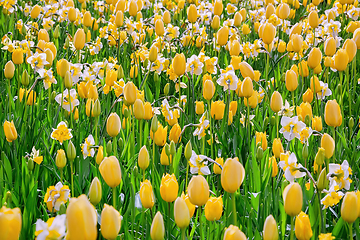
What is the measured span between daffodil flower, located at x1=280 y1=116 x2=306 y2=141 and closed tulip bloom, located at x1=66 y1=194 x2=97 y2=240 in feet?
3.70

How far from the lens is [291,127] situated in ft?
5.72

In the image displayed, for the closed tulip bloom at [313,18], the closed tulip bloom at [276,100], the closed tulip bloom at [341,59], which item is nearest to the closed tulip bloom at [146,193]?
the closed tulip bloom at [276,100]

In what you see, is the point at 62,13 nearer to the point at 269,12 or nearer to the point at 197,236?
the point at 269,12

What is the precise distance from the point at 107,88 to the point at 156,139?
30.2 inches

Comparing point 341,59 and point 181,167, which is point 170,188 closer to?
point 181,167

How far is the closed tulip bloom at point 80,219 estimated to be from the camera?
76cm

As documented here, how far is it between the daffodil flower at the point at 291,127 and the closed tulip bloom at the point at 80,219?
1.13 m

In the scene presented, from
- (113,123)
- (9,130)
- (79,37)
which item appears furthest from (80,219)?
(79,37)

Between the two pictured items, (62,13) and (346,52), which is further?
(62,13)

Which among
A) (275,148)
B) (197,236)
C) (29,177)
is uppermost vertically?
(275,148)

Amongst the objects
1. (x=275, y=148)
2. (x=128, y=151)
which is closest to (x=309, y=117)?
(x=275, y=148)

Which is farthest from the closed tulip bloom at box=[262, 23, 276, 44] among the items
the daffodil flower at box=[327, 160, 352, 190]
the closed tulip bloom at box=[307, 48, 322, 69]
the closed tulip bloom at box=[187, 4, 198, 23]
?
the daffodil flower at box=[327, 160, 352, 190]

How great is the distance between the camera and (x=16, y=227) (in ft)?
2.66

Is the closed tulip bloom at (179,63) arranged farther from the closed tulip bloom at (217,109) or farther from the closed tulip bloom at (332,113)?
the closed tulip bloom at (332,113)
